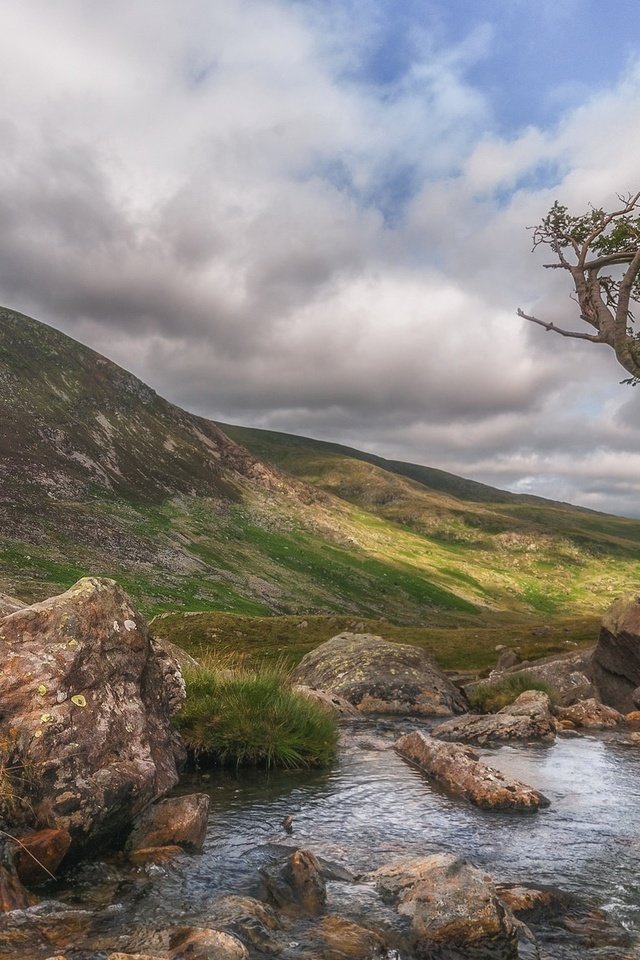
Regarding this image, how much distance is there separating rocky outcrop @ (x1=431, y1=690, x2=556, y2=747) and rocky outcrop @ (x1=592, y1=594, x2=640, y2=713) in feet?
38.4

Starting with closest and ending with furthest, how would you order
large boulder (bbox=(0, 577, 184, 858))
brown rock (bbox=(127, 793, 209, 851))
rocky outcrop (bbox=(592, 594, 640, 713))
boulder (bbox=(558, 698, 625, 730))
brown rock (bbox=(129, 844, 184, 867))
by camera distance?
large boulder (bbox=(0, 577, 184, 858))
brown rock (bbox=(129, 844, 184, 867))
brown rock (bbox=(127, 793, 209, 851))
boulder (bbox=(558, 698, 625, 730))
rocky outcrop (bbox=(592, 594, 640, 713))

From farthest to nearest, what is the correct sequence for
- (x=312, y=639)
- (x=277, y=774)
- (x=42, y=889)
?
(x=312, y=639) < (x=277, y=774) < (x=42, y=889)

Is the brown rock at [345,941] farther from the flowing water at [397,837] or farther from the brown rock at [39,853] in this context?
the brown rock at [39,853]

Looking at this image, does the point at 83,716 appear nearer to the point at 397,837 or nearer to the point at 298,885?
the point at 298,885

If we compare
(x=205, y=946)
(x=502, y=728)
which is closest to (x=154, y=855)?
(x=205, y=946)

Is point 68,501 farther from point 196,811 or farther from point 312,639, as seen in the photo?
point 196,811

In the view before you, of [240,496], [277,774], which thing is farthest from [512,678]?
[240,496]

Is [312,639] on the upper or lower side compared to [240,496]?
lower

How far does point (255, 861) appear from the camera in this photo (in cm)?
976

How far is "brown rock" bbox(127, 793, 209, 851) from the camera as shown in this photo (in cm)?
973

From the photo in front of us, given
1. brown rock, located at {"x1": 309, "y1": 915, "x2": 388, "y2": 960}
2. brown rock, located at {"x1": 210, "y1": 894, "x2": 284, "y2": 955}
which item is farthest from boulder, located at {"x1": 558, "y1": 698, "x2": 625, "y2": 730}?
brown rock, located at {"x1": 210, "y1": 894, "x2": 284, "y2": 955}

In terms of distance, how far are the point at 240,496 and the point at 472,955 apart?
189 m

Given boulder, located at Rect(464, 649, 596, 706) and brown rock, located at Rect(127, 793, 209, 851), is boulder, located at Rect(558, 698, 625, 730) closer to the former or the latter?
boulder, located at Rect(464, 649, 596, 706)

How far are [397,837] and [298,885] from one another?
337cm
